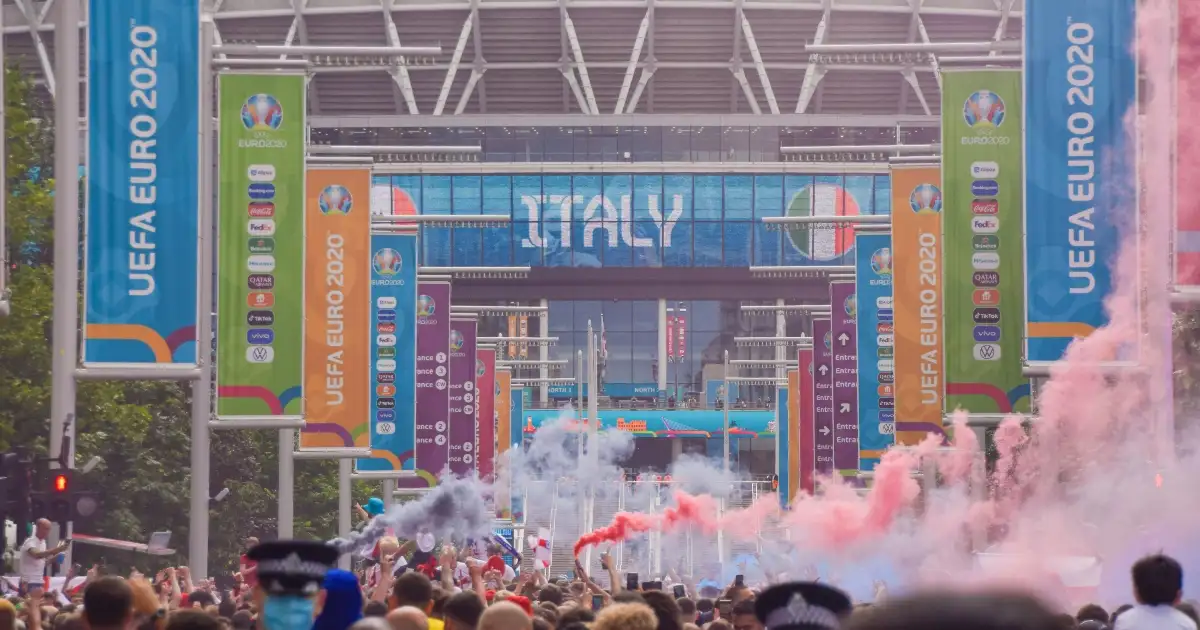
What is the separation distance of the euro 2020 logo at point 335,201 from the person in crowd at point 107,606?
23390 mm

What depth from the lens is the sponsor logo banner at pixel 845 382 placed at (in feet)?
125

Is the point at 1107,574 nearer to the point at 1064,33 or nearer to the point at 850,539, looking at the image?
the point at 1064,33

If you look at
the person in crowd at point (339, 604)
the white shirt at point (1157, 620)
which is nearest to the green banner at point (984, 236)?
the white shirt at point (1157, 620)

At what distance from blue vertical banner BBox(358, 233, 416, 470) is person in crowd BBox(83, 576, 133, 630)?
27611mm

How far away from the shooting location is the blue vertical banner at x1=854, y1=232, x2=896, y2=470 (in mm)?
34094

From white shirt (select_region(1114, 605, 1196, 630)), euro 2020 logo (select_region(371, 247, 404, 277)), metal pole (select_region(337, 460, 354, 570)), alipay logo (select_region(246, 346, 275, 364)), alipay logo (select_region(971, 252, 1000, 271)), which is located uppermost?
euro 2020 logo (select_region(371, 247, 404, 277))

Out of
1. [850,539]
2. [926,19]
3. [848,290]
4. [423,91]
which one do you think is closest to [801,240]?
[926,19]

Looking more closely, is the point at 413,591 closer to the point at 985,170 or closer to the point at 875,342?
the point at 985,170

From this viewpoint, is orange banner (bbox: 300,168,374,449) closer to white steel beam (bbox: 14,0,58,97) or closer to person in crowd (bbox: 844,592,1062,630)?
person in crowd (bbox: 844,592,1062,630)

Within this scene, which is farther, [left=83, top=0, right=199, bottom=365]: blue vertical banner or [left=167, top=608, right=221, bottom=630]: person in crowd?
[left=83, top=0, right=199, bottom=365]: blue vertical banner

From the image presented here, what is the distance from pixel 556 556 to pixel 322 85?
4324cm

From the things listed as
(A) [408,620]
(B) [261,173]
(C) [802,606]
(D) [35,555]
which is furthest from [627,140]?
(C) [802,606]

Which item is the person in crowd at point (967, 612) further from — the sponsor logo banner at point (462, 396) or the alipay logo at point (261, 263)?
the sponsor logo banner at point (462, 396)

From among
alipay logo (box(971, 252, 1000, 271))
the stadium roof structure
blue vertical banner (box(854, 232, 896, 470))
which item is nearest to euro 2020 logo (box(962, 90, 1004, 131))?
alipay logo (box(971, 252, 1000, 271))
